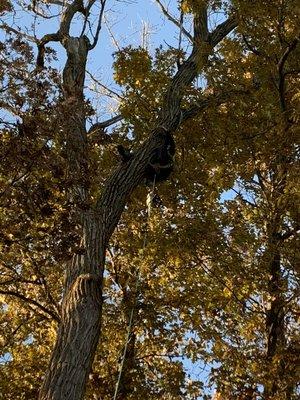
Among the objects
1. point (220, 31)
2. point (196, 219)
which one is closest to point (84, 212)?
point (196, 219)

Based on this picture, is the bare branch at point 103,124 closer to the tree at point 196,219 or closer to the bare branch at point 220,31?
the tree at point 196,219

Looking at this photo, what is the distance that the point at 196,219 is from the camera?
28.0 feet

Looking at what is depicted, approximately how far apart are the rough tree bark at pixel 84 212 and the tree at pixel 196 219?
0.09 feet

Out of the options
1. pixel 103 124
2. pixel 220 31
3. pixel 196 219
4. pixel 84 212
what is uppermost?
pixel 220 31

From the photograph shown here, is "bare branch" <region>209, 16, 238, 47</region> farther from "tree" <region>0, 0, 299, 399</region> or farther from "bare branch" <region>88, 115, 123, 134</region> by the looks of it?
"bare branch" <region>88, 115, 123, 134</region>

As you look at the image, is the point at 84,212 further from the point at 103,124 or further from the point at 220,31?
the point at 220,31

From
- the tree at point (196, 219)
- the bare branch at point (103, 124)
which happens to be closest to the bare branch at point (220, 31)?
the tree at point (196, 219)

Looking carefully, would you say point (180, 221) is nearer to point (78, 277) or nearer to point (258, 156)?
point (258, 156)

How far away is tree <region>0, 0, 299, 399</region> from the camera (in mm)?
6953

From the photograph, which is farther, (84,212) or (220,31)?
(220,31)

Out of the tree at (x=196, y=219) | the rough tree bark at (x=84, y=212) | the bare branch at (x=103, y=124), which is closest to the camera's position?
the rough tree bark at (x=84, y=212)

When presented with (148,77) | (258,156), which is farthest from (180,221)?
(148,77)

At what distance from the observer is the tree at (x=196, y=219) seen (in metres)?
6.95

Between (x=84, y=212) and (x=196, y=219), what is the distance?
271 centimetres
